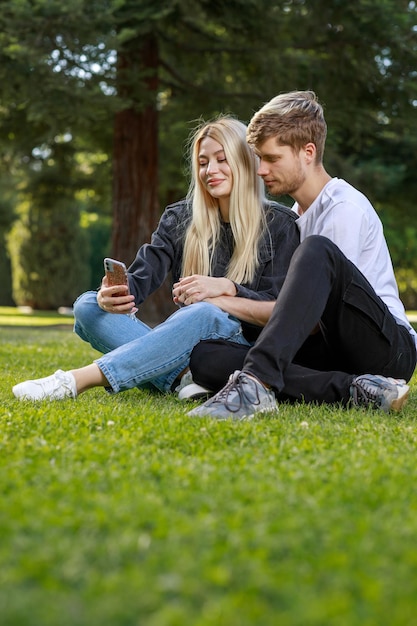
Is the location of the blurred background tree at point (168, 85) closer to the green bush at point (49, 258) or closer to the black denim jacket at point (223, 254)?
the black denim jacket at point (223, 254)

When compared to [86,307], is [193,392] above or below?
below

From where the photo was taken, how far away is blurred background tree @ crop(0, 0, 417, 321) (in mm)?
9086

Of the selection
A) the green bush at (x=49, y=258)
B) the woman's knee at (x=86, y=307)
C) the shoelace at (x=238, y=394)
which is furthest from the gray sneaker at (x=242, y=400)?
the green bush at (x=49, y=258)

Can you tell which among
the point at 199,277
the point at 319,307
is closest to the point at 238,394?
the point at 319,307

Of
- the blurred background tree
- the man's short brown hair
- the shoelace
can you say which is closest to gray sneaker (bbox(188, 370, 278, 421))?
the shoelace

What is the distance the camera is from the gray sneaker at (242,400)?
3.18m

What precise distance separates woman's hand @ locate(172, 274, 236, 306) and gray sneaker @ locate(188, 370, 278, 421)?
64cm

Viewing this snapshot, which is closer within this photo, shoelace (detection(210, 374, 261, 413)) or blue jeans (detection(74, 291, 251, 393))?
shoelace (detection(210, 374, 261, 413))

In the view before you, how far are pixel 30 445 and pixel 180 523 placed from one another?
96cm

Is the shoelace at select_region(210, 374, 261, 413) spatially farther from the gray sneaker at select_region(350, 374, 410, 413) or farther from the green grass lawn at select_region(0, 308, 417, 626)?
the gray sneaker at select_region(350, 374, 410, 413)

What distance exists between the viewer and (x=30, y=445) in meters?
2.65

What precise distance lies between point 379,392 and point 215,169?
54.2 inches

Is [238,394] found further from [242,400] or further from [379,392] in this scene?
[379,392]

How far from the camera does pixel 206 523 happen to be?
1.84 meters
